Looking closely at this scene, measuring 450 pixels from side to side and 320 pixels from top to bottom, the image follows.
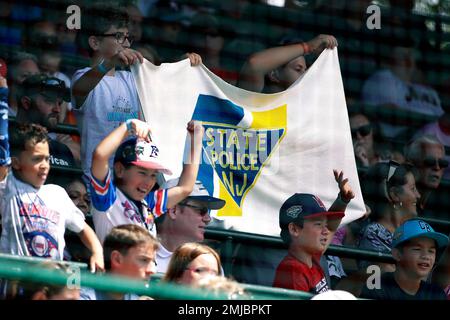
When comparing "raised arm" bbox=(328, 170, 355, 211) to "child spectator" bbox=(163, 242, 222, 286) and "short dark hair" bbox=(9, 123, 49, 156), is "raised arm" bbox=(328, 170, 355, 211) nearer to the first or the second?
"child spectator" bbox=(163, 242, 222, 286)

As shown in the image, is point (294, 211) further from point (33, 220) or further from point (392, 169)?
point (33, 220)

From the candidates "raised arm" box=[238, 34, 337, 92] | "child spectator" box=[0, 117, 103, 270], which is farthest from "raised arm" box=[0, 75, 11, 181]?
"raised arm" box=[238, 34, 337, 92]

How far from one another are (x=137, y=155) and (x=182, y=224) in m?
0.31

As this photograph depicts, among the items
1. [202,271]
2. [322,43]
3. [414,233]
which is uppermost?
[322,43]

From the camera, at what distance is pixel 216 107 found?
15.0ft

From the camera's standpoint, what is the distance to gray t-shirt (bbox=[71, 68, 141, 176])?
432 centimetres

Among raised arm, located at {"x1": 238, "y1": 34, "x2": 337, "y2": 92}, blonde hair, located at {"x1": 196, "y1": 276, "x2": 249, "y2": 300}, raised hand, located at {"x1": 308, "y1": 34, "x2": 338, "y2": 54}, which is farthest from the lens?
raised hand, located at {"x1": 308, "y1": 34, "x2": 338, "y2": 54}

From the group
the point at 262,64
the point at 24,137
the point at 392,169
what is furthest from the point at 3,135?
the point at 392,169

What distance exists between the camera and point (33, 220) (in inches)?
148

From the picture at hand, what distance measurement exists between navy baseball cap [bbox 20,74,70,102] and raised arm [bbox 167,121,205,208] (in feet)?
1.74

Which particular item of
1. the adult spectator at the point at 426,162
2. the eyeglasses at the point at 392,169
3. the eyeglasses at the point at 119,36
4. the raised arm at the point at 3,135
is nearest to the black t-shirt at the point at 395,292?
the eyeglasses at the point at 392,169

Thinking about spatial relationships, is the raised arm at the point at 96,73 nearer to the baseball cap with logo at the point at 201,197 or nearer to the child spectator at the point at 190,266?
the baseball cap with logo at the point at 201,197
